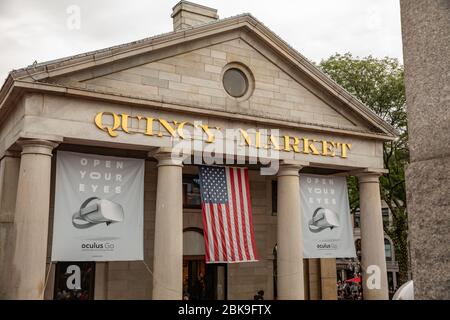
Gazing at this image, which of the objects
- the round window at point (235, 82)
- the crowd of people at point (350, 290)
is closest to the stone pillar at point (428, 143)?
the round window at point (235, 82)

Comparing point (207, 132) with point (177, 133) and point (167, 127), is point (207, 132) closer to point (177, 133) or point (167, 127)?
point (177, 133)

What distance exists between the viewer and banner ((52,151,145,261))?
1434 centimetres

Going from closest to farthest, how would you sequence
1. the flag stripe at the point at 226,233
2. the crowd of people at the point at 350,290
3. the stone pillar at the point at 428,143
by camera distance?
the stone pillar at the point at 428,143 → the flag stripe at the point at 226,233 → the crowd of people at the point at 350,290

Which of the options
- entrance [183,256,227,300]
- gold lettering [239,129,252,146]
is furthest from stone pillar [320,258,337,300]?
gold lettering [239,129,252,146]

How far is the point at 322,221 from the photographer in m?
18.9

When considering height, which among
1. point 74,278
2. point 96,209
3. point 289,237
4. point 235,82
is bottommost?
point 74,278

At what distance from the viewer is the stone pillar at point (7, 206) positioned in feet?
48.6

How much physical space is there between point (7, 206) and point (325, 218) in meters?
11.8

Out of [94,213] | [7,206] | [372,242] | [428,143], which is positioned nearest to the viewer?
Result: [428,143]

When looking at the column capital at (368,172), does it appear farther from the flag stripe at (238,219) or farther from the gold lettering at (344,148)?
the flag stripe at (238,219)

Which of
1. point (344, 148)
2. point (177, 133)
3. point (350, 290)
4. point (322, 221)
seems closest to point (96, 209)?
point (177, 133)

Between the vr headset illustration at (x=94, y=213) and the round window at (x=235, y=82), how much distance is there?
245 inches

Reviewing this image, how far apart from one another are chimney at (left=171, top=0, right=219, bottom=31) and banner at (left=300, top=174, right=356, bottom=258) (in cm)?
784
